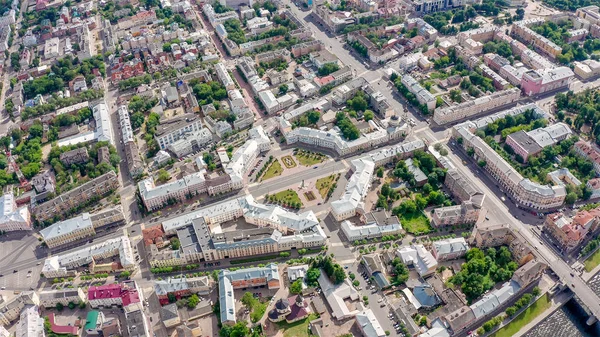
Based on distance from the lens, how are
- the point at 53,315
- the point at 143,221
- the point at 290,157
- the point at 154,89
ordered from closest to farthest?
the point at 53,315 < the point at 143,221 < the point at 290,157 < the point at 154,89

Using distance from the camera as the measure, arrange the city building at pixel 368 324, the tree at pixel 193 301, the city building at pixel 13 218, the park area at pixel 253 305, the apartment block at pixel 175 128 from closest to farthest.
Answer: the city building at pixel 368 324 < the park area at pixel 253 305 < the tree at pixel 193 301 < the city building at pixel 13 218 < the apartment block at pixel 175 128

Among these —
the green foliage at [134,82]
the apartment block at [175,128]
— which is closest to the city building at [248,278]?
the apartment block at [175,128]

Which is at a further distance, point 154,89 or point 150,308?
point 154,89

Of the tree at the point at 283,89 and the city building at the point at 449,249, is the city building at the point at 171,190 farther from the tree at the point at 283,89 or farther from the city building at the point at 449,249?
the city building at the point at 449,249

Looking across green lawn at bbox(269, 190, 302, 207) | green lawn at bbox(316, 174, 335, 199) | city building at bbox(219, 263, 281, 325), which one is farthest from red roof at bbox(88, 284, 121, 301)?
green lawn at bbox(316, 174, 335, 199)

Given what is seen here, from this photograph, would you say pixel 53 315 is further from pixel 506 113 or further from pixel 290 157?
pixel 506 113

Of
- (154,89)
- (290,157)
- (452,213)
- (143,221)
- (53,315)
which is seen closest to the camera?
(53,315)

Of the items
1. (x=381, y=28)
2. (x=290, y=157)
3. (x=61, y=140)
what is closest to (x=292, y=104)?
(x=290, y=157)
